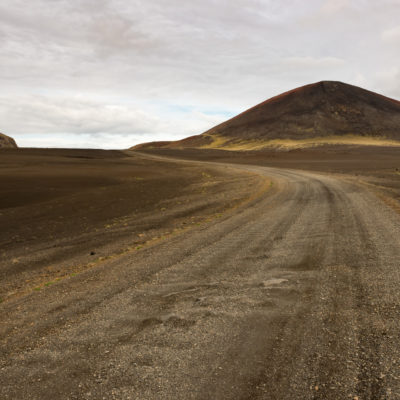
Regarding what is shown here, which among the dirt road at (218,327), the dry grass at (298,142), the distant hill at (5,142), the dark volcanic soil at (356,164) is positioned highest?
the distant hill at (5,142)

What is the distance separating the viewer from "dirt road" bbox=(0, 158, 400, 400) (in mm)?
3562

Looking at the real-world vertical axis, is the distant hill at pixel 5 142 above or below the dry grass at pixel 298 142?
above

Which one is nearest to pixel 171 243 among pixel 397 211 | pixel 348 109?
pixel 397 211

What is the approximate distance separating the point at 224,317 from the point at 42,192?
2012 cm

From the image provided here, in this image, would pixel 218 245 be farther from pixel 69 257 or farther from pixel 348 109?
pixel 348 109

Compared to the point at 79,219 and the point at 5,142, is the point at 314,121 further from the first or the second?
the point at 79,219

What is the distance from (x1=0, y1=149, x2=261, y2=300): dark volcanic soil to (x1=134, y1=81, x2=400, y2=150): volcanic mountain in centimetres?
10172

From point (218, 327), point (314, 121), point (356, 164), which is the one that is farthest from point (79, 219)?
point (314, 121)

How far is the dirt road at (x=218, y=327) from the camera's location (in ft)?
11.7

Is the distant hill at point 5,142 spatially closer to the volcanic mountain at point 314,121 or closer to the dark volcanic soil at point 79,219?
the volcanic mountain at point 314,121

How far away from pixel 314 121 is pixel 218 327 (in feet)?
488

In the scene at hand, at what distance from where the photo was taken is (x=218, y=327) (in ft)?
15.6

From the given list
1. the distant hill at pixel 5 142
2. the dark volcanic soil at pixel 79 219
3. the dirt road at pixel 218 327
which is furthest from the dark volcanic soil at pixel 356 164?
the distant hill at pixel 5 142

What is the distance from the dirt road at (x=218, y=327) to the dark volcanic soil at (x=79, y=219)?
179 cm
